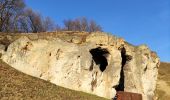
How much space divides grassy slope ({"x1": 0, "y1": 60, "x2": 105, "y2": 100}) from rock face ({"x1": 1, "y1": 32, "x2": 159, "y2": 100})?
295 centimetres

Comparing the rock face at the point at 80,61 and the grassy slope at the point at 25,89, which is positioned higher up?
the rock face at the point at 80,61

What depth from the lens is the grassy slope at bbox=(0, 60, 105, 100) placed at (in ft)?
72.2

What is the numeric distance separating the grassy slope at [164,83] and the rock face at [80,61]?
1940 centimetres

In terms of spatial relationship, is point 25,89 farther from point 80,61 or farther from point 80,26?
point 80,26

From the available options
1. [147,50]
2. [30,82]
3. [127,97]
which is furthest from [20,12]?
[127,97]

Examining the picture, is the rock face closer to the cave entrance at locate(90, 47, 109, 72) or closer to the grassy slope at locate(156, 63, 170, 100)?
the cave entrance at locate(90, 47, 109, 72)

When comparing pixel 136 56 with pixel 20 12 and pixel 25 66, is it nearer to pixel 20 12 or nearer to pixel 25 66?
pixel 25 66

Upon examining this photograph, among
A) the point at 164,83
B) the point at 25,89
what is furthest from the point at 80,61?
the point at 164,83

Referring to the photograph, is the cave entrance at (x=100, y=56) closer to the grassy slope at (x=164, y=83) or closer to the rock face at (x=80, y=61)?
the rock face at (x=80, y=61)

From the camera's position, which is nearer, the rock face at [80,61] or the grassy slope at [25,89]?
the grassy slope at [25,89]

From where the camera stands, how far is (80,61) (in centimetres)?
3203

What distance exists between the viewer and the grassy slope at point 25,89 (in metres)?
22.0

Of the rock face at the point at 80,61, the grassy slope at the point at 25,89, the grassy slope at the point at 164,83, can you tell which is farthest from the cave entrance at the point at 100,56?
the grassy slope at the point at 164,83

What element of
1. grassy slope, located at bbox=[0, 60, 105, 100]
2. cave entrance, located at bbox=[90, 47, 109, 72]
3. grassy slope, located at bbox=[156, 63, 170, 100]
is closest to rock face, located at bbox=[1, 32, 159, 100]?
cave entrance, located at bbox=[90, 47, 109, 72]
